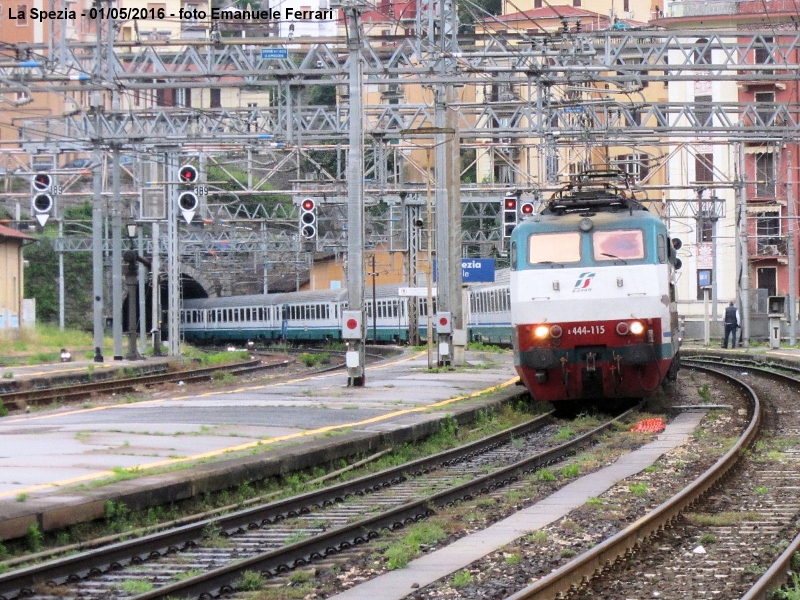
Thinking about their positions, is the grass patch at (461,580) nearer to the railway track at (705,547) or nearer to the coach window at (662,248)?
the railway track at (705,547)

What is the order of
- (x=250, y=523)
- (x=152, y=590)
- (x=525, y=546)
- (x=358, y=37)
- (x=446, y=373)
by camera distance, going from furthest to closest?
(x=446, y=373) < (x=358, y=37) < (x=250, y=523) < (x=525, y=546) < (x=152, y=590)

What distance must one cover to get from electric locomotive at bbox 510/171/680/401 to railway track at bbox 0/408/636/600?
4288 mm

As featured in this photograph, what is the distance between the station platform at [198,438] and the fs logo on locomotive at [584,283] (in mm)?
2477

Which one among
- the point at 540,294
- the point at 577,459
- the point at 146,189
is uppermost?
the point at 146,189

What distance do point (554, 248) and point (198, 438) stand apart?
6.69 metres

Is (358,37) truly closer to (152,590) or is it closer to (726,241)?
(152,590)

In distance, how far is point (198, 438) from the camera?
15.3 m

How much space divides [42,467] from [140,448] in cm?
194

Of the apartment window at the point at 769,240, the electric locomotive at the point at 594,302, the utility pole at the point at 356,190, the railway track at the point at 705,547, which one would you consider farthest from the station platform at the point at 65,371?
the apartment window at the point at 769,240

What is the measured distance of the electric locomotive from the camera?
19000 mm

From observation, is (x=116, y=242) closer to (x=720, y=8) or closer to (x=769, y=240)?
(x=720, y=8)

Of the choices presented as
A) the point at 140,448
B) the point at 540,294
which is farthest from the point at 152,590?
the point at 540,294

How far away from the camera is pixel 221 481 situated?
12.2m

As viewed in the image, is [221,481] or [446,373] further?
[446,373]
